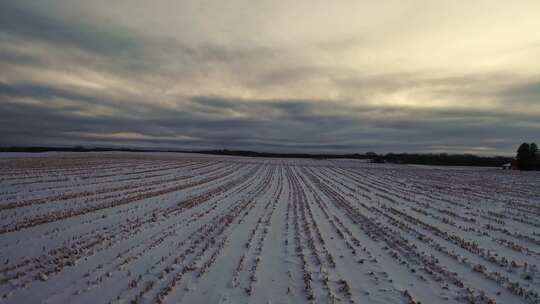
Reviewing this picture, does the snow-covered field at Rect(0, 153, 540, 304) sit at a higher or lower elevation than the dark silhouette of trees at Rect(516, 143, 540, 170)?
lower

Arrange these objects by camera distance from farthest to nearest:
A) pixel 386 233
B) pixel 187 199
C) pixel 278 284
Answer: pixel 187 199
pixel 386 233
pixel 278 284

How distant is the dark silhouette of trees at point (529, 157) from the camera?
76.7 meters

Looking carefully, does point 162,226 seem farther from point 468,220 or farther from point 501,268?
point 468,220

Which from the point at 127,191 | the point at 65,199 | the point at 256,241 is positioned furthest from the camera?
the point at 127,191

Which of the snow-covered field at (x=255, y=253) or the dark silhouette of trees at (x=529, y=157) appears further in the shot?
the dark silhouette of trees at (x=529, y=157)

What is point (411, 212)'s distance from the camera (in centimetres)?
1648

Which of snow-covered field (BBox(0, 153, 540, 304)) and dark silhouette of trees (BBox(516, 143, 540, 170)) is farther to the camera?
dark silhouette of trees (BBox(516, 143, 540, 170))

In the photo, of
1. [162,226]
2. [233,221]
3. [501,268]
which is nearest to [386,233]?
[501,268]

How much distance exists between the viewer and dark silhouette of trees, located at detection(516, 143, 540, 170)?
252 feet

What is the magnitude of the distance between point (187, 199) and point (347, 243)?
35.7 feet

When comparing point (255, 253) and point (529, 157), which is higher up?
point (529, 157)

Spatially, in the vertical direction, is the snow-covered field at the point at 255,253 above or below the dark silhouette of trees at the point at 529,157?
below

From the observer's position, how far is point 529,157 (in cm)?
7712

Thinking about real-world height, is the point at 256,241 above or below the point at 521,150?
below
